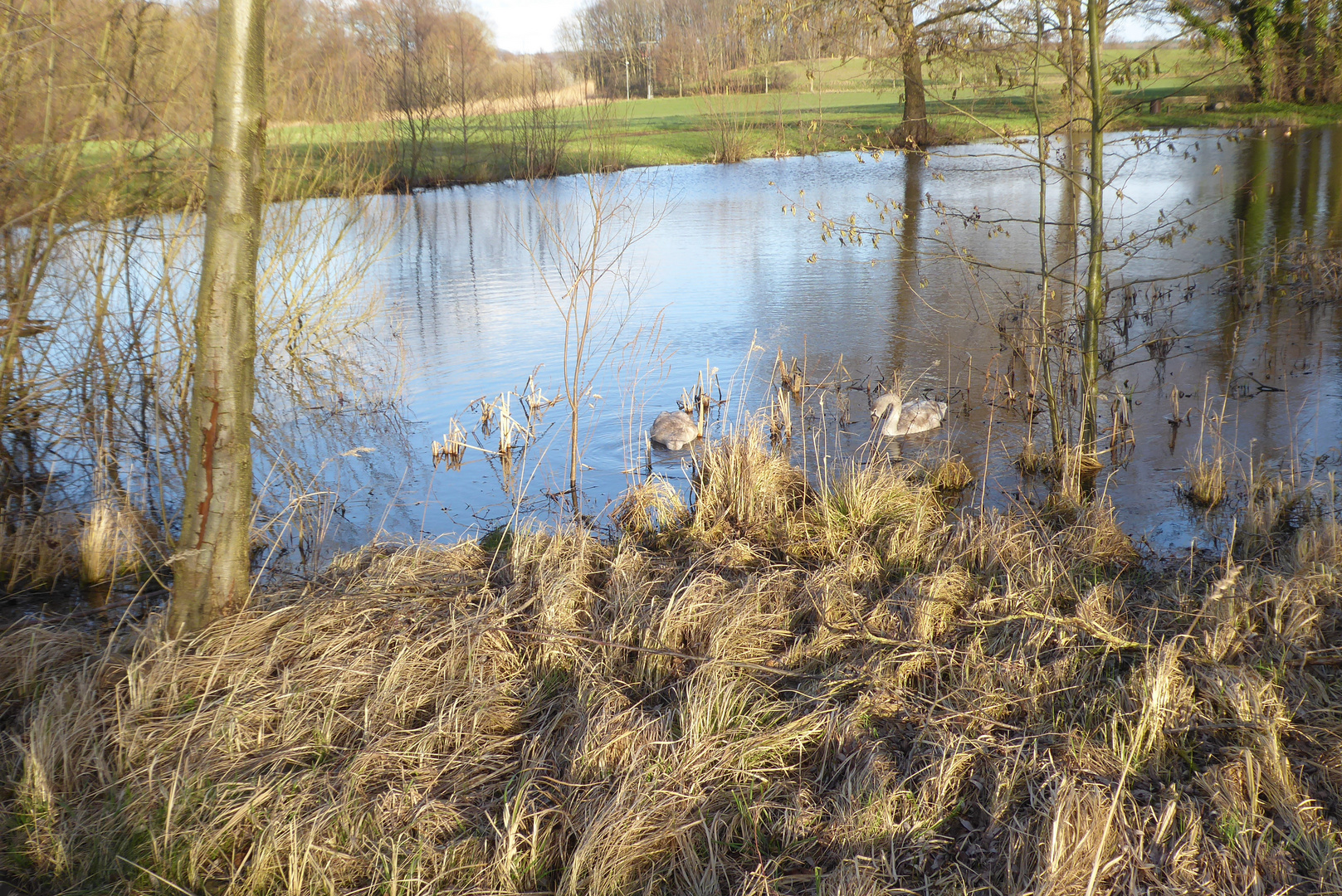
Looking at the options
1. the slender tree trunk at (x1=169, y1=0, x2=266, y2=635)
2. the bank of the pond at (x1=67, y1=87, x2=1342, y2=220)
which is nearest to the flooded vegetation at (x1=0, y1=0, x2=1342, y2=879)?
the slender tree trunk at (x1=169, y1=0, x2=266, y2=635)

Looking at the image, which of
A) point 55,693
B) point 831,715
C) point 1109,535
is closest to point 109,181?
point 55,693

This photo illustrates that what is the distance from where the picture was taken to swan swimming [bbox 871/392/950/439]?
714 cm

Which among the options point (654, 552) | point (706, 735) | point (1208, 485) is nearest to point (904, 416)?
point (1208, 485)

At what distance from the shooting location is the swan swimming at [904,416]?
7141mm

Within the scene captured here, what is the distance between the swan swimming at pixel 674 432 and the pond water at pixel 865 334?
0.38ft

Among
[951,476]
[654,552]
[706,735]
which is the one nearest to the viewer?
[706,735]

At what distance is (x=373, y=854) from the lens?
2.87 m

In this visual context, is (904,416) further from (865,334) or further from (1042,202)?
(865,334)

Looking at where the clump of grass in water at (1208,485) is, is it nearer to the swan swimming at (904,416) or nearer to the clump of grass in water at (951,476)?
the clump of grass in water at (951,476)

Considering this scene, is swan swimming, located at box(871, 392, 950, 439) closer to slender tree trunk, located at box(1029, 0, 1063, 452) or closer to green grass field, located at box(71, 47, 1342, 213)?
slender tree trunk, located at box(1029, 0, 1063, 452)

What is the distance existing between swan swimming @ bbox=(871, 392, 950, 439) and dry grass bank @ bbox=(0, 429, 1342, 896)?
2563 millimetres

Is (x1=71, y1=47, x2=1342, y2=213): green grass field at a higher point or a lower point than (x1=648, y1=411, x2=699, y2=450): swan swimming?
higher

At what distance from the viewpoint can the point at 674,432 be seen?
7133mm

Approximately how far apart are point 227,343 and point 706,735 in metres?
2.18
